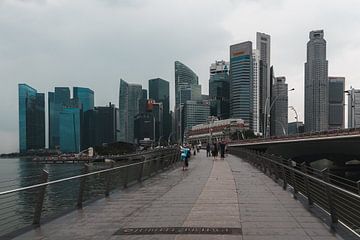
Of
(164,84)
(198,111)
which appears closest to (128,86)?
(164,84)

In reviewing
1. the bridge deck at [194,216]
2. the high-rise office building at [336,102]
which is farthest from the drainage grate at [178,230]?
the high-rise office building at [336,102]

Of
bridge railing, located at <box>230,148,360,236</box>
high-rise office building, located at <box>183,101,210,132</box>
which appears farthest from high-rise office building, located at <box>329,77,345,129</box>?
bridge railing, located at <box>230,148,360,236</box>

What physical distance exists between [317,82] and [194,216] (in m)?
103

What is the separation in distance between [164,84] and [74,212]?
6534 inches

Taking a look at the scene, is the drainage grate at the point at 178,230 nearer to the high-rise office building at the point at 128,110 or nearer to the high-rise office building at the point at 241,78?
the high-rise office building at the point at 241,78

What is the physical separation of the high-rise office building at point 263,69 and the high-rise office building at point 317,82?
384 inches

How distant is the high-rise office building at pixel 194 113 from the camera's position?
17120cm

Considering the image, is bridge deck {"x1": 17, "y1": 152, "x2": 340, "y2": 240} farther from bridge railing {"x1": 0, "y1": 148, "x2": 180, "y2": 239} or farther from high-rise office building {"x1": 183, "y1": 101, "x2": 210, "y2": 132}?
high-rise office building {"x1": 183, "y1": 101, "x2": 210, "y2": 132}

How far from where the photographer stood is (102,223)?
33.0ft

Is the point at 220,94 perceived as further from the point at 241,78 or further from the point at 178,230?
the point at 178,230

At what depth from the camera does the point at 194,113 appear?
580 feet

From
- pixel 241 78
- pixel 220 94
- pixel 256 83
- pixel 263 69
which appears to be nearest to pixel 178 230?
pixel 256 83

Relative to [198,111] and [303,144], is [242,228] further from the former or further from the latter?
[198,111]

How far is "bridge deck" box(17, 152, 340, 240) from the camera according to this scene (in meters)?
8.79
